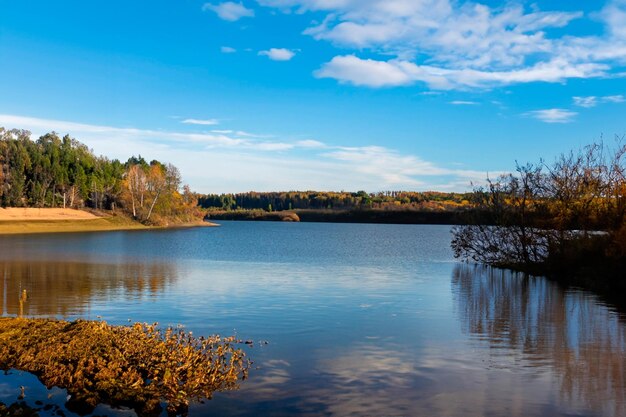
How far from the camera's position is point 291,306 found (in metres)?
25.6

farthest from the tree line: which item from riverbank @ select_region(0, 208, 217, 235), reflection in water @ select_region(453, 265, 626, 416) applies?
reflection in water @ select_region(453, 265, 626, 416)

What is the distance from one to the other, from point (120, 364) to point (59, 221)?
390 ft

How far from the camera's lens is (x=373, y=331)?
2038cm

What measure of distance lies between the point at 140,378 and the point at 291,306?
43.2ft

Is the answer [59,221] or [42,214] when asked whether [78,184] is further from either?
[59,221]

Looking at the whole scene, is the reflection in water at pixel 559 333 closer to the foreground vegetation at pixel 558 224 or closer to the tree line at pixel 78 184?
the foreground vegetation at pixel 558 224

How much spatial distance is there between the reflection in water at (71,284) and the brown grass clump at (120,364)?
5.62 meters

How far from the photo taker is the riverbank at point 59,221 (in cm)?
10847

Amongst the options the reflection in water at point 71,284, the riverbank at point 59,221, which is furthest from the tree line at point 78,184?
the reflection in water at point 71,284

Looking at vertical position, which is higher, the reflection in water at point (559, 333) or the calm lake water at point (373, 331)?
the calm lake water at point (373, 331)

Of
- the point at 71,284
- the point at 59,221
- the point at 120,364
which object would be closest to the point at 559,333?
the point at 120,364

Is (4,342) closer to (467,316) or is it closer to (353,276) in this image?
A: (467,316)

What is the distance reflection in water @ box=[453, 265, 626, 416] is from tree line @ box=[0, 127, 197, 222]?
128100 mm

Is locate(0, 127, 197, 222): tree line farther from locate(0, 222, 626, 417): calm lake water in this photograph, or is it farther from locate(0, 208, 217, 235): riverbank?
locate(0, 222, 626, 417): calm lake water
